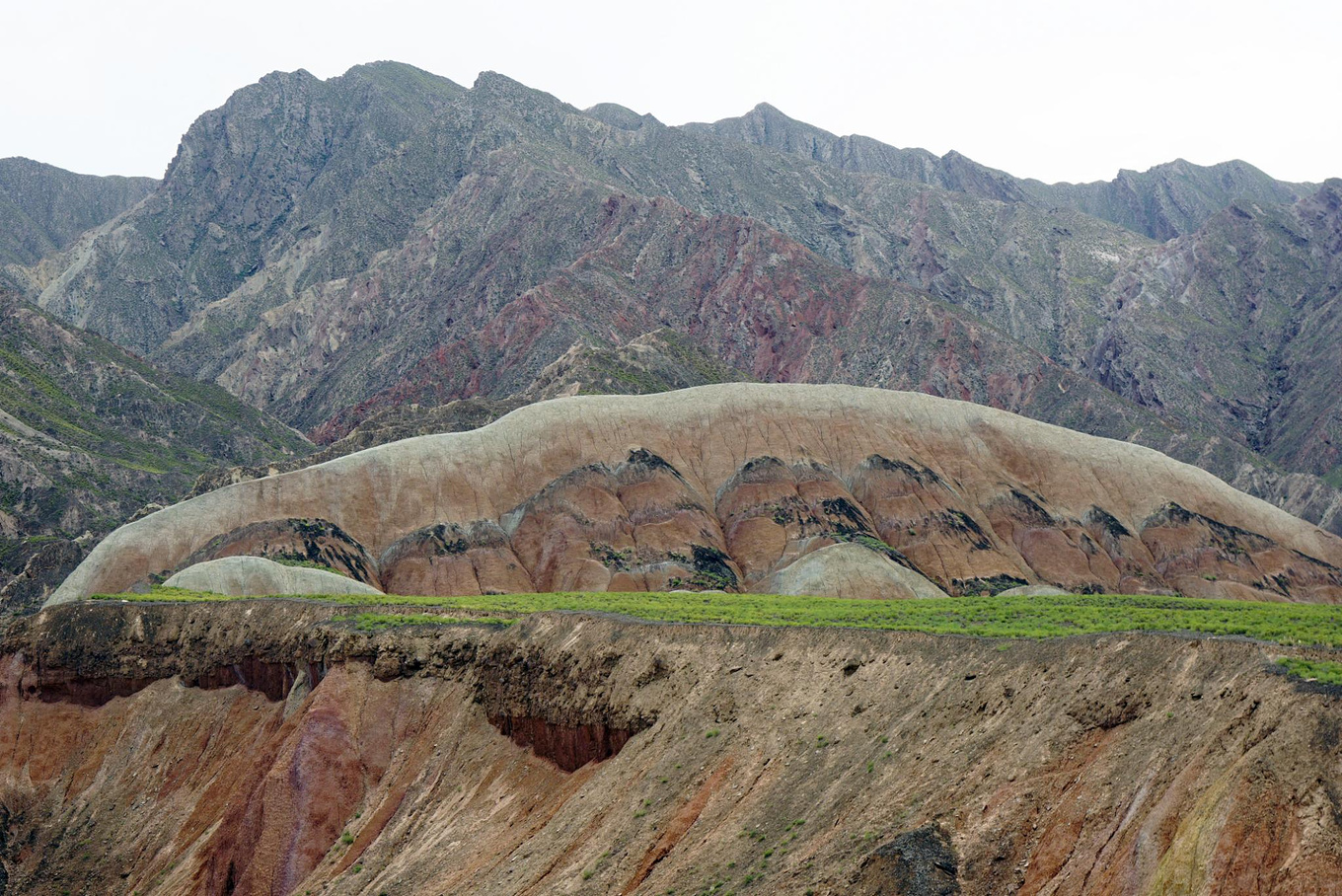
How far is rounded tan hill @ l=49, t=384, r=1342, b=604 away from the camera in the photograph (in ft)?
321

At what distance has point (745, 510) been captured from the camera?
107 meters

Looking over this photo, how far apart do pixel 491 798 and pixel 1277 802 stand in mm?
29293

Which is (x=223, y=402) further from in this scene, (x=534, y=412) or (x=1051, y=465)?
(x=1051, y=465)

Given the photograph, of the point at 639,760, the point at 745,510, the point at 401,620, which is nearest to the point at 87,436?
the point at 745,510

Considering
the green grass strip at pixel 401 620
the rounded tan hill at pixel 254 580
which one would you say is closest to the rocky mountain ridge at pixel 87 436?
the rounded tan hill at pixel 254 580

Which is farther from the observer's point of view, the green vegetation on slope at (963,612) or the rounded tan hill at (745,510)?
the rounded tan hill at (745,510)

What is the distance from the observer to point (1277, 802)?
25.0m

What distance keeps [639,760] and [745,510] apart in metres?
64.4

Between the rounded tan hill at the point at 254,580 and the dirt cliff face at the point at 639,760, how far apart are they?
12201mm

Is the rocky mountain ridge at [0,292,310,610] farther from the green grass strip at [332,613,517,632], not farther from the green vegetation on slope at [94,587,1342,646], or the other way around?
the green grass strip at [332,613,517,632]

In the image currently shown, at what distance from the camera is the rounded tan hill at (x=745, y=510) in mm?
97938

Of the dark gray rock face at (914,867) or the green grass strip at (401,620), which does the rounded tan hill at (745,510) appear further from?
the dark gray rock face at (914,867)

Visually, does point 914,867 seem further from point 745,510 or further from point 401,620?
point 745,510

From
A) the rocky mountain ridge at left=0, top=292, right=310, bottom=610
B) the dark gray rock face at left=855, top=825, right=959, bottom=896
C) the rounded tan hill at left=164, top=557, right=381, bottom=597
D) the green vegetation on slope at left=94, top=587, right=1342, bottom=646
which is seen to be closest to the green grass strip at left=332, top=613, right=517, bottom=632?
the green vegetation on slope at left=94, top=587, right=1342, bottom=646
